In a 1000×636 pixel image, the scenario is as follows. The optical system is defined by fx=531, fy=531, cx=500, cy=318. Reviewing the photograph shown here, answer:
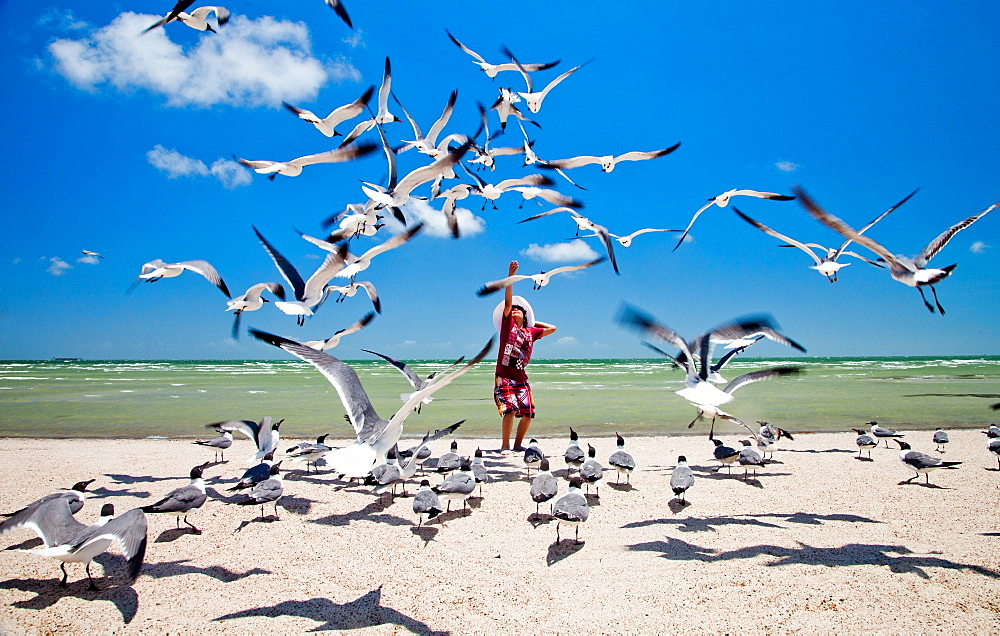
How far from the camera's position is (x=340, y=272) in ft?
16.3

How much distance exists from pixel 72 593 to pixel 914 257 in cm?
732

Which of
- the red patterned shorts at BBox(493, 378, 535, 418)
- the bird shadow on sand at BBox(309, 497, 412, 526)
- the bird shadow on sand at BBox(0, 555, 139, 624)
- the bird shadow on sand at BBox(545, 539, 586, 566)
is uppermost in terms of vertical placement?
the red patterned shorts at BBox(493, 378, 535, 418)

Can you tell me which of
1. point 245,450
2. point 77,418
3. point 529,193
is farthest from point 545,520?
point 77,418

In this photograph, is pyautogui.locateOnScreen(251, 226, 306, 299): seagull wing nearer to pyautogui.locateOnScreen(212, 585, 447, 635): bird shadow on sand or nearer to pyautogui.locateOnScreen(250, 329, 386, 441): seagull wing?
pyautogui.locateOnScreen(250, 329, 386, 441): seagull wing

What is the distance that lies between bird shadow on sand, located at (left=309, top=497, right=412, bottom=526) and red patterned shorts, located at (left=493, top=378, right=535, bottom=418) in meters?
2.62

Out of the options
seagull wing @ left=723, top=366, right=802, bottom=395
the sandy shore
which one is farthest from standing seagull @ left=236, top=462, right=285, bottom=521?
seagull wing @ left=723, top=366, right=802, bottom=395

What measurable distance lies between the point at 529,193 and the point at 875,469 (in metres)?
6.51

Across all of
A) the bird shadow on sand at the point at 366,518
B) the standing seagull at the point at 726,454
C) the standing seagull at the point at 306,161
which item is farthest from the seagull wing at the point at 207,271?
the standing seagull at the point at 726,454

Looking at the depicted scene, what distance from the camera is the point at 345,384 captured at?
4.07 metres

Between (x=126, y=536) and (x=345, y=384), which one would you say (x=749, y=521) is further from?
(x=126, y=536)

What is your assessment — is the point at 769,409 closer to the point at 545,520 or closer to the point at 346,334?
the point at 545,520

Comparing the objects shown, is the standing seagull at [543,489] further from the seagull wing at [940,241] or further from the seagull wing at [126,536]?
the seagull wing at [940,241]

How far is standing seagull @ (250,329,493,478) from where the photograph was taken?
3.19m

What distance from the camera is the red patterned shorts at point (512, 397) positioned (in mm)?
8148
